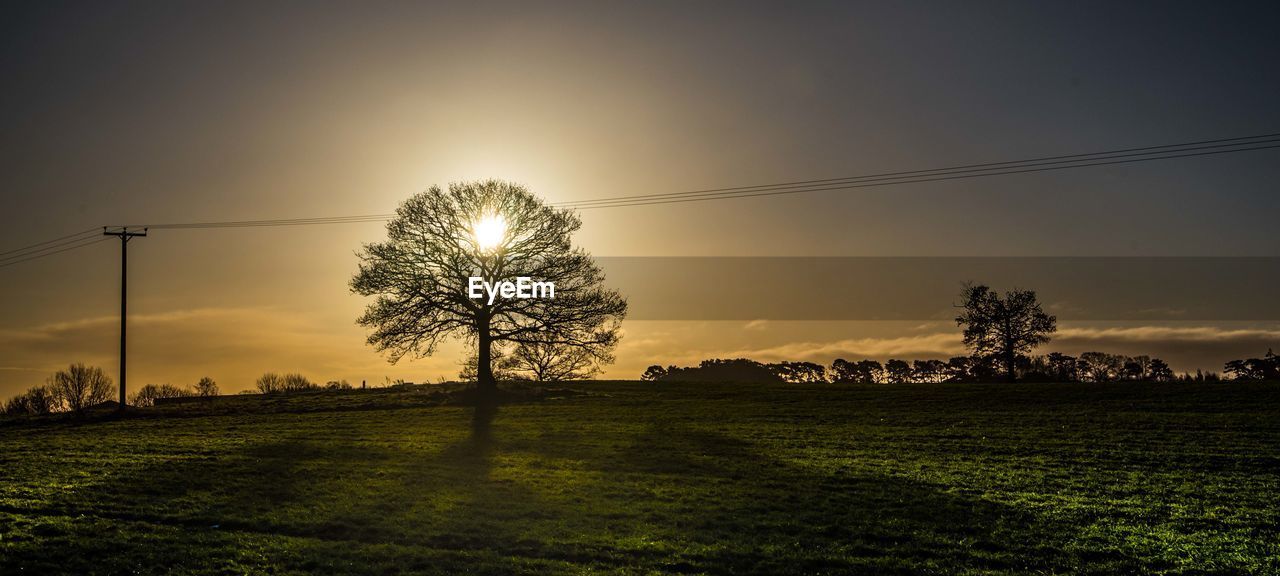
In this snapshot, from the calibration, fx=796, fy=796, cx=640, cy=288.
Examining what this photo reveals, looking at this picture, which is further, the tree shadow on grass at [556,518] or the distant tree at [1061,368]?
the distant tree at [1061,368]

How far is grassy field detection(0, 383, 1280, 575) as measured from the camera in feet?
56.0

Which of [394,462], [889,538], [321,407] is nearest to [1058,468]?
[889,538]

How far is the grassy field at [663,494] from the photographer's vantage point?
17078 mm

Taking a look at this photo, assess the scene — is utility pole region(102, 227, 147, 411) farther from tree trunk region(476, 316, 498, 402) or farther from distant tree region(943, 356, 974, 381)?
distant tree region(943, 356, 974, 381)

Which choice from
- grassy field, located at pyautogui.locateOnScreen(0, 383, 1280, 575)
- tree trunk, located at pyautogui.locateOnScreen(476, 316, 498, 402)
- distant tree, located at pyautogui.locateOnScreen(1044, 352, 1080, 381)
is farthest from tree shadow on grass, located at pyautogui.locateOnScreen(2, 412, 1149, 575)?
distant tree, located at pyautogui.locateOnScreen(1044, 352, 1080, 381)

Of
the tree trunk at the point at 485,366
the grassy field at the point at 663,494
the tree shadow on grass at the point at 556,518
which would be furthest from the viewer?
the tree trunk at the point at 485,366

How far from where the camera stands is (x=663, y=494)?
77.6 ft

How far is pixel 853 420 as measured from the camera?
43.9 m

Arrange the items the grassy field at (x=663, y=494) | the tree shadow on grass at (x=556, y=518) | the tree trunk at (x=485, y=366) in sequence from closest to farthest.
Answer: the tree shadow on grass at (x=556, y=518) < the grassy field at (x=663, y=494) < the tree trunk at (x=485, y=366)

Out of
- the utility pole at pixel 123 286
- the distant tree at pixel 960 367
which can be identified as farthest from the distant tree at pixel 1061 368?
the utility pole at pixel 123 286

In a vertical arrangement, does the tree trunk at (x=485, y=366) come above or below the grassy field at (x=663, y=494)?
above

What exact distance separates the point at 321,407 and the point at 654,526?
4049 centimetres

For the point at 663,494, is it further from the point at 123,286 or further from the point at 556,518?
the point at 123,286

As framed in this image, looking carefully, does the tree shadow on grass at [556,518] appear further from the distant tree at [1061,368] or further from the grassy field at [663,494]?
the distant tree at [1061,368]
